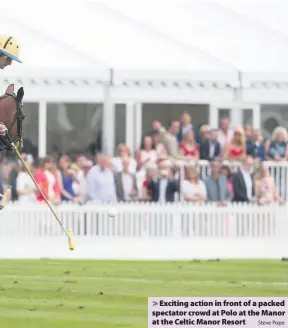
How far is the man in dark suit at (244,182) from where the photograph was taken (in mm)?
25797

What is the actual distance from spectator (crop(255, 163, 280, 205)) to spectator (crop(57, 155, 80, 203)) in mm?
2929

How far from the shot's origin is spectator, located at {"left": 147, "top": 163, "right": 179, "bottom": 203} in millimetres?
25609

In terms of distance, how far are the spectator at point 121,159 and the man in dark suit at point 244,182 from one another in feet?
5.39

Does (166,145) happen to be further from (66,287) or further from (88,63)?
(66,287)

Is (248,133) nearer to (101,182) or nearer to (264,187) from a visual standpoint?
(264,187)

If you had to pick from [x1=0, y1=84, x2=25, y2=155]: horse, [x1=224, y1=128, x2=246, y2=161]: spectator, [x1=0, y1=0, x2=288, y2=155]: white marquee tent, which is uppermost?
[x1=0, y1=0, x2=288, y2=155]: white marquee tent

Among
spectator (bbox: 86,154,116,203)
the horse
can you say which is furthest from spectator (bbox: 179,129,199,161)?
the horse

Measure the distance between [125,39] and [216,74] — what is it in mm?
1665

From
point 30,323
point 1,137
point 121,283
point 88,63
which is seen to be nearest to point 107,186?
point 88,63

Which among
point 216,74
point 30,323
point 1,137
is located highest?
point 216,74

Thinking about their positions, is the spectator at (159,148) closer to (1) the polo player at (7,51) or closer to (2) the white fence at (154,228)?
(2) the white fence at (154,228)

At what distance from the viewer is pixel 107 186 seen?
83.4 ft

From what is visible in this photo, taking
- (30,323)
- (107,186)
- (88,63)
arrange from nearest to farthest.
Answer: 1. (30,323)
2. (107,186)
3. (88,63)

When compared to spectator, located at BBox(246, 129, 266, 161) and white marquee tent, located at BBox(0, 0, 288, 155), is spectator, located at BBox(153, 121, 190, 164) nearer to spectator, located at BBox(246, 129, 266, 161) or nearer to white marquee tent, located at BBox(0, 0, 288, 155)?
spectator, located at BBox(246, 129, 266, 161)
